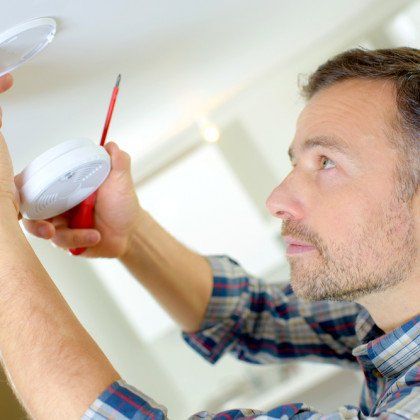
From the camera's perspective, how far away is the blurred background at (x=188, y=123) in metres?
0.81

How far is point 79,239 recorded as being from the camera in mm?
994

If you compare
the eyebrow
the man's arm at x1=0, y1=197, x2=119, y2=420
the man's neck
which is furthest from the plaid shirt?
the man's arm at x1=0, y1=197, x2=119, y2=420

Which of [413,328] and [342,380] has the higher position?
[413,328]

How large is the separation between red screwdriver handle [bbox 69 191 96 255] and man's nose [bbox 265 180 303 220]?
0.28m

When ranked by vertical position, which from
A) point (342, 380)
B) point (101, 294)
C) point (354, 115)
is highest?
point (354, 115)

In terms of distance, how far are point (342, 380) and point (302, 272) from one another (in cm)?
88

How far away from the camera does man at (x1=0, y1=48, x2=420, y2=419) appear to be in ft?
2.36

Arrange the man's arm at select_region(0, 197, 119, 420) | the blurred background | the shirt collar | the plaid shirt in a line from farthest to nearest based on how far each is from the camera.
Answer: the plaid shirt, the shirt collar, the blurred background, the man's arm at select_region(0, 197, 119, 420)

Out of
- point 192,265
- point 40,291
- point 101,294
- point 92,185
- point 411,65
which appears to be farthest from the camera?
point 101,294

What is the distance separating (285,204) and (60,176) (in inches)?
14.0

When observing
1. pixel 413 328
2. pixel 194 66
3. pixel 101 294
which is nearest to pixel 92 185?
pixel 194 66

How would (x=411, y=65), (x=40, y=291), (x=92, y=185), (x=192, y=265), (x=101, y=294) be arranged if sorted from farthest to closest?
(x=101, y=294) → (x=192, y=265) → (x=411, y=65) → (x=92, y=185) → (x=40, y=291)

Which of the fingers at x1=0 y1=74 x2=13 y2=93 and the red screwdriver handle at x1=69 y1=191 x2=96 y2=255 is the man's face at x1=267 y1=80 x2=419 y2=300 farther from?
the fingers at x1=0 y1=74 x2=13 y2=93

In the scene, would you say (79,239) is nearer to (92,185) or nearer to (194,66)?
(92,185)
